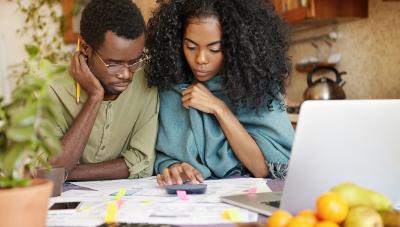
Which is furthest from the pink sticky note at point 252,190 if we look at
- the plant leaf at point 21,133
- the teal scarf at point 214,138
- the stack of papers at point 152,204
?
the plant leaf at point 21,133

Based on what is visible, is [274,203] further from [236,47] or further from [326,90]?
[326,90]

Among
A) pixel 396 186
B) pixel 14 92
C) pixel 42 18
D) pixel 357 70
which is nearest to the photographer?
pixel 14 92

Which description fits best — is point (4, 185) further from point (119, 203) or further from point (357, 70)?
point (357, 70)

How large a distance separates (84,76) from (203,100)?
349 millimetres

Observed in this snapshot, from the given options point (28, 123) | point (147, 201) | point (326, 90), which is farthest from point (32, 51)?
point (326, 90)

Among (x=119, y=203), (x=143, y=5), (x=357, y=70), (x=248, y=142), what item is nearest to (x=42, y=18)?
(x=143, y=5)

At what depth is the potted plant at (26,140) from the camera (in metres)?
0.73

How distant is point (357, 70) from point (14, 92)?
2.54 m

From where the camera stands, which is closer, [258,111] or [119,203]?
[119,203]

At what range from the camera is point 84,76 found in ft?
5.08

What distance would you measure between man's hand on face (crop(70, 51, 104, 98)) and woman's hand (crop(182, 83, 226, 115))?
0.83 ft

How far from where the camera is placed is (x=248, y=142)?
1517mm

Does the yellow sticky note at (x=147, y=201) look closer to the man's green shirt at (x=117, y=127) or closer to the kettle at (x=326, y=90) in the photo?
the man's green shirt at (x=117, y=127)

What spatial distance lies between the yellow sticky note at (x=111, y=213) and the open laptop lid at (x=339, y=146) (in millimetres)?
305
